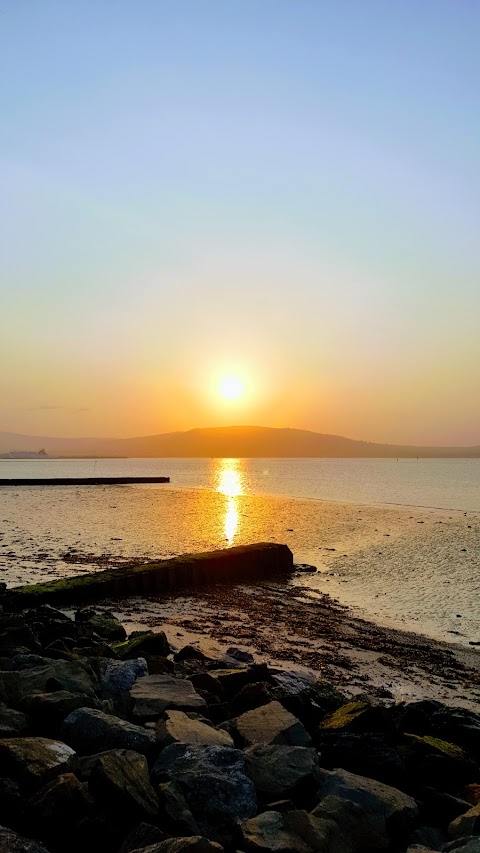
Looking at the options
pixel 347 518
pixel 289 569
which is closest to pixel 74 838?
pixel 289 569

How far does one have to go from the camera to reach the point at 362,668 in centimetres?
1141

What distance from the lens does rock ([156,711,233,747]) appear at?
588cm

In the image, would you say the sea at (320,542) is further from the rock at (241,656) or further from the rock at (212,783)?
the rock at (212,783)

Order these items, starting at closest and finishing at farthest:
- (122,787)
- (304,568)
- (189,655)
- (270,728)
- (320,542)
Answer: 1. (122,787)
2. (270,728)
3. (189,655)
4. (304,568)
5. (320,542)

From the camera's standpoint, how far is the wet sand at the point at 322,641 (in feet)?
35.1

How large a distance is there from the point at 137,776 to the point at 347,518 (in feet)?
125

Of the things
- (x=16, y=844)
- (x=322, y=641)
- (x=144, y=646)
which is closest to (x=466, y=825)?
(x=16, y=844)

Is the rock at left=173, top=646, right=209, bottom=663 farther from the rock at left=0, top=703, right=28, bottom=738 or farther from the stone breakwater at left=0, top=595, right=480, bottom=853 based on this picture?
the rock at left=0, top=703, right=28, bottom=738

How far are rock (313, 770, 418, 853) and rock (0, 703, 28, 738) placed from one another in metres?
2.85

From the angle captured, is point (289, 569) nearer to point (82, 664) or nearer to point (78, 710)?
point (82, 664)

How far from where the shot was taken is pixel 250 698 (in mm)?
7656

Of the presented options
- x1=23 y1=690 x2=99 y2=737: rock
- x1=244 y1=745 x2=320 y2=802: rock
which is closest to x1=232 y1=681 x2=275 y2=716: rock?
x1=244 y1=745 x2=320 y2=802: rock

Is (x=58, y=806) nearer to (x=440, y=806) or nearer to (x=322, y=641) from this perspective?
(x=440, y=806)

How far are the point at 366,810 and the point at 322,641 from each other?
8.11 metres
